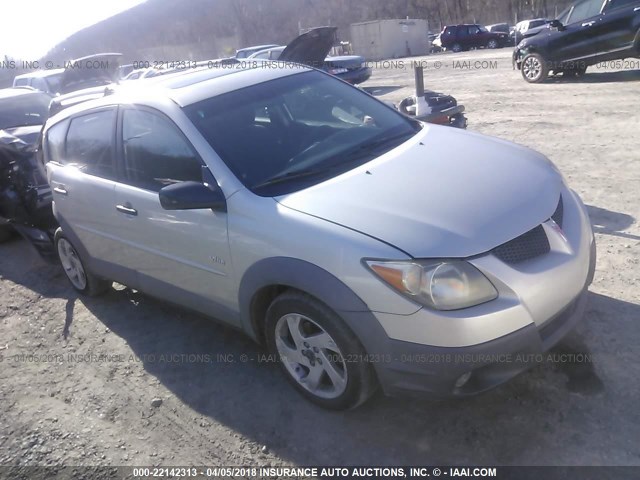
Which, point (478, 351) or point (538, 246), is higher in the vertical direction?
point (538, 246)

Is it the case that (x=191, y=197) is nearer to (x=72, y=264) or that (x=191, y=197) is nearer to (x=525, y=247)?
(x=525, y=247)

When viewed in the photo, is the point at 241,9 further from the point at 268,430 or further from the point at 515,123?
the point at 268,430

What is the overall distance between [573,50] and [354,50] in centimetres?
2715

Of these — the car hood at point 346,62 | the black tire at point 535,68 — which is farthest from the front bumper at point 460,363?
the car hood at point 346,62

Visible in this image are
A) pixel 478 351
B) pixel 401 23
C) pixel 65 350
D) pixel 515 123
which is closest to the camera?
pixel 478 351

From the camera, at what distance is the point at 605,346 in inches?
129

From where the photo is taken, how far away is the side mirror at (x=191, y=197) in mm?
3082

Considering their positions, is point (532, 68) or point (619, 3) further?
point (532, 68)

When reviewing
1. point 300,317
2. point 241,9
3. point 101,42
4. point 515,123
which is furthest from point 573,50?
point 101,42

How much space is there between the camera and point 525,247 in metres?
2.69

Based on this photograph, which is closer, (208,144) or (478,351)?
(478,351)

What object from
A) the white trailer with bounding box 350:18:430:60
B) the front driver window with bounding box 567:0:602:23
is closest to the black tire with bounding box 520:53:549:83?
the front driver window with bounding box 567:0:602:23

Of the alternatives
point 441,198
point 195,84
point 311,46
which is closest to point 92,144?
point 195,84

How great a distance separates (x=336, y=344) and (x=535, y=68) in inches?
492
